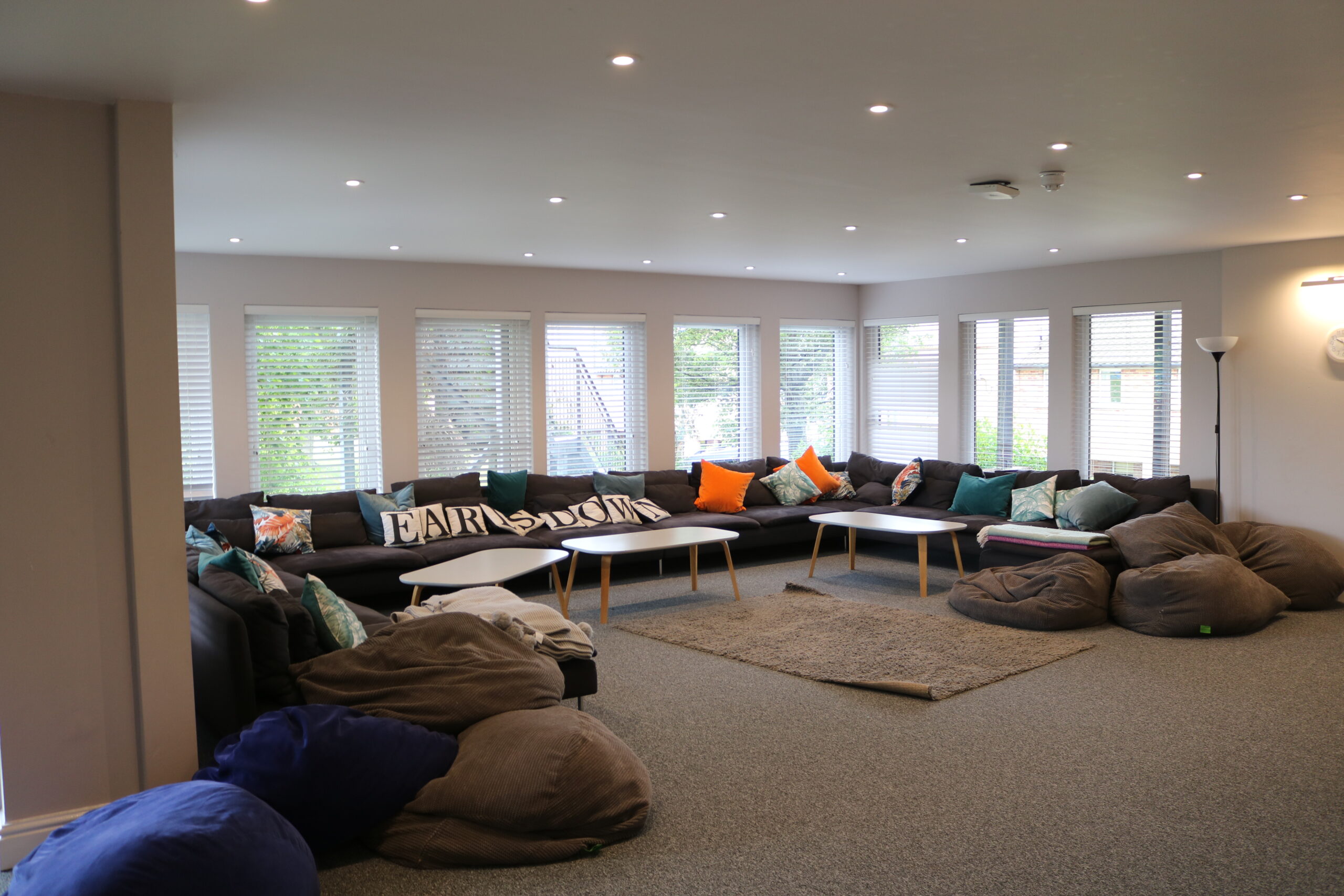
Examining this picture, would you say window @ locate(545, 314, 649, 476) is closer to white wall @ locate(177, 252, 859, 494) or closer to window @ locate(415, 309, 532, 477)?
white wall @ locate(177, 252, 859, 494)

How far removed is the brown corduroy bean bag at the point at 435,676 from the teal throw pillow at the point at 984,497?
5175mm

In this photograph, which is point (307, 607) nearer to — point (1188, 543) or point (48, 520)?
point (48, 520)

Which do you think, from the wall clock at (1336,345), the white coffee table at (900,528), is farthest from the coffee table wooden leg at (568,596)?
the wall clock at (1336,345)

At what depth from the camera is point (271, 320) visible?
710cm

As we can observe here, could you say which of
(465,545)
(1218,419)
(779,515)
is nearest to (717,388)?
(779,515)

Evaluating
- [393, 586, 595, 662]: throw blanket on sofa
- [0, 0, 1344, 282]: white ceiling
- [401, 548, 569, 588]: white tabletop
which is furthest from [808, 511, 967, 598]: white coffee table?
[393, 586, 595, 662]: throw blanket on sofa

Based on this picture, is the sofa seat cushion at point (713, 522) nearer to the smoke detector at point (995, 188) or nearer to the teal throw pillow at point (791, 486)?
the teal throw pillow at point (791, 486)

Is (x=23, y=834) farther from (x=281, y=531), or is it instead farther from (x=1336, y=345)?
(x=1336, y=345)

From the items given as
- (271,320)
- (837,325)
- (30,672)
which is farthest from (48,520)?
(837,325)

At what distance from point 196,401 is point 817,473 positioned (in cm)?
526

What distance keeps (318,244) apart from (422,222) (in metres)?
1.19

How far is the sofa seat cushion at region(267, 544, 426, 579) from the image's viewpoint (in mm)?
6090

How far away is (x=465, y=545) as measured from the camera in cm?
670

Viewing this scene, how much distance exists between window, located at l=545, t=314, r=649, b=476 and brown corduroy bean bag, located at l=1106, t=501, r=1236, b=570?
4.09 m
